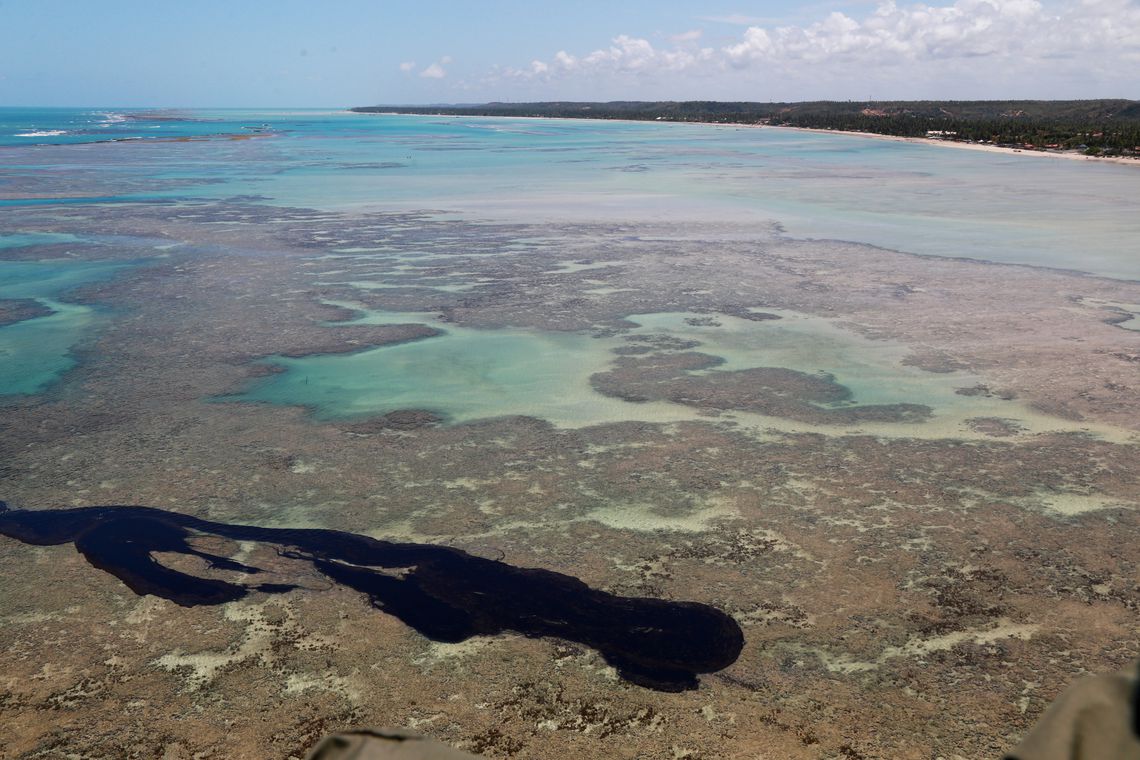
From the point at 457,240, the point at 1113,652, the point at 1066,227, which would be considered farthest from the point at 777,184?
the point at 1113,652

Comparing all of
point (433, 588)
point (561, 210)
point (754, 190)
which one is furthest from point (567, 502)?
point (754, 190)

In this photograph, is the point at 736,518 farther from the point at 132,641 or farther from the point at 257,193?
the point at 257,193

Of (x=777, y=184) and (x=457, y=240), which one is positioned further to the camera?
(x=777, y=184)

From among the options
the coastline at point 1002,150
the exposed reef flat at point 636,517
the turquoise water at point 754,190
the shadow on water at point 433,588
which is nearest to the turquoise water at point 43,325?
the exposed reef flat at point 636,517

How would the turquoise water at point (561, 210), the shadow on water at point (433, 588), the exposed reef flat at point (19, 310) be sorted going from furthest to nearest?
the exposed reef flat at point (19, 310), the turquoise water at point (561, 210), the shadow on water at point (433, 588)

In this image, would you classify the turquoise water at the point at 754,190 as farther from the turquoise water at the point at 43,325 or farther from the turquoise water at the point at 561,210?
the turquoise water at the point at 43,325

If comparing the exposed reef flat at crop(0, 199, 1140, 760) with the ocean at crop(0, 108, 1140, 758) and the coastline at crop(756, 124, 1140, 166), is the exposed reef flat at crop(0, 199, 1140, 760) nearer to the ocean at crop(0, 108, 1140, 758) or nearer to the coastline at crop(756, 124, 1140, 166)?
the ocean at crop(0, 108, 1140, 758)

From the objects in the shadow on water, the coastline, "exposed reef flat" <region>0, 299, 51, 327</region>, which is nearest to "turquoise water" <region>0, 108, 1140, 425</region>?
"exposed reef flat" <region>0, 299, 51, 327</region>
